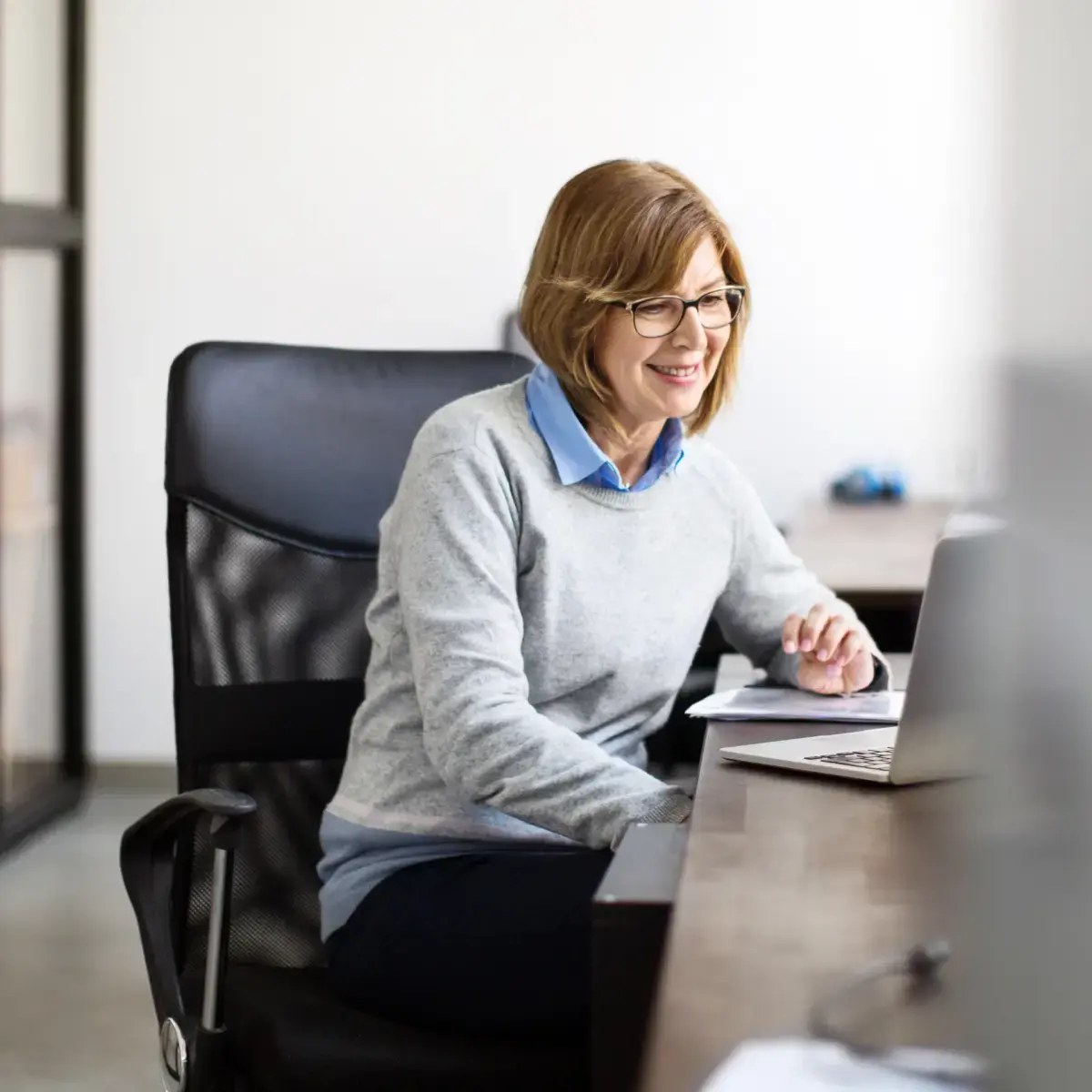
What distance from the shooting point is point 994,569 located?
0.20 m

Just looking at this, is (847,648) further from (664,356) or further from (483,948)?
(483,948)

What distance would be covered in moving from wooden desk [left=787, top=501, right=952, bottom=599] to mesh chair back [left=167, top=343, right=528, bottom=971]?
0.60 meters

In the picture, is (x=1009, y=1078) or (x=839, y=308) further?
(x=839, y=308)

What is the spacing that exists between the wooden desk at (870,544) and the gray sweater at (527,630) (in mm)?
291

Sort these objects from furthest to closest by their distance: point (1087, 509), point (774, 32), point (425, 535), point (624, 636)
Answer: point (774, 32)
point (624, 636)
point (425, 535)
point (1087, 509)

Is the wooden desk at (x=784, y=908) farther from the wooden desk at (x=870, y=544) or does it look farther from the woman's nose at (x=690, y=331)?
the wooden desk at (x=870, y=544)

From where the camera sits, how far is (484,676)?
1.28 meters

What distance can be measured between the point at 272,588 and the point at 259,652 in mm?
69

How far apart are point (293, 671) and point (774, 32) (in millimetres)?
2456

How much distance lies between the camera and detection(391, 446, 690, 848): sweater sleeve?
3.98ft

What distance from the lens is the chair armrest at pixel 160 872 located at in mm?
1278

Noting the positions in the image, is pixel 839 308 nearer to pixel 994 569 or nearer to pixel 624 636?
pixel 624 636

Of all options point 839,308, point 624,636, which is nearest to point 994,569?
point 624,636

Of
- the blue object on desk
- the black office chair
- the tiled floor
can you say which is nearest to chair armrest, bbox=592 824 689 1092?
the black office chair
